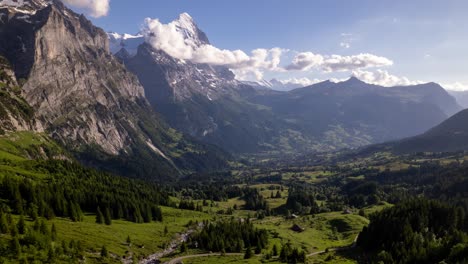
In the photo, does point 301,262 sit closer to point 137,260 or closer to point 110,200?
point 137,260

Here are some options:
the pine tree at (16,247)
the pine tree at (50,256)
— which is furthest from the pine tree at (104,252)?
the pine tree at (16,247)

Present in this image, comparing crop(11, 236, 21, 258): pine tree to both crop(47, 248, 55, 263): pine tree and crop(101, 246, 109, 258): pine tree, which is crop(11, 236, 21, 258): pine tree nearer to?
crop(47, 248, 55, 263): pine tree

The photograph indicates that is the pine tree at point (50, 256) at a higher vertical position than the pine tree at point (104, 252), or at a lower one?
A: higher

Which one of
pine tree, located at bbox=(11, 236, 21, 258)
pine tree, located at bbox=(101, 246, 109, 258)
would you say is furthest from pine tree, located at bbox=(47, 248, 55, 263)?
pine tree, located at bbox=(101, 246, 109, 258)

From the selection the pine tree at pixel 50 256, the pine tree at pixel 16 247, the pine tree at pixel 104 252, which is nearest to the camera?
the pine tree at pixel 16 247

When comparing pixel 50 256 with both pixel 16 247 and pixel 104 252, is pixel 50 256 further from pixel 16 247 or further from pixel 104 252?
pixel 104 252

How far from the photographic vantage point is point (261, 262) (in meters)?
136

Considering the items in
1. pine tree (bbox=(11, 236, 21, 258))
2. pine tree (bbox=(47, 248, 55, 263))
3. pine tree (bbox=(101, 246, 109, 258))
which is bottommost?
→ pine tree (bbox=(101, 246, 109, 258))

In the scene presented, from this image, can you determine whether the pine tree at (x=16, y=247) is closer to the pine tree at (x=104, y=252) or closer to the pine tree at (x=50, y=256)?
the pine tree at (x=50, y=256)

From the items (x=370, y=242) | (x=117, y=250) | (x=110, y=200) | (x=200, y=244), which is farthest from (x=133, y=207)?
(x=370, y=242)

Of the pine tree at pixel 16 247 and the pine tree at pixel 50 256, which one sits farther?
the pine tree at pixel 50 256

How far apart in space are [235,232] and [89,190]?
8040 centimetres

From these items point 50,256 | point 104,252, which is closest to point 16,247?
point 50,256

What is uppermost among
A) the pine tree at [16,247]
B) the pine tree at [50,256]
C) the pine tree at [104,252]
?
the pine tree at [16,247]
